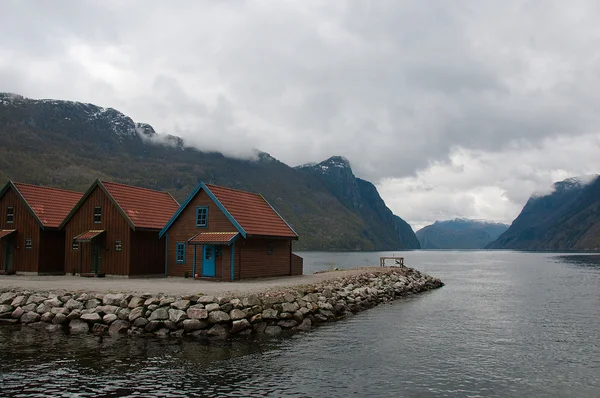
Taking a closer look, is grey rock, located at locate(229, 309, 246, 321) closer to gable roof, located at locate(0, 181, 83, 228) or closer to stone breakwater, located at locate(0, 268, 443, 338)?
stone breakwater, located at locate(0, 268, 443, 338)

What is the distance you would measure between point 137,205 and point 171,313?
19.7m

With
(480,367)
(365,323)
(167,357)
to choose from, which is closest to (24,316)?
(167,357)

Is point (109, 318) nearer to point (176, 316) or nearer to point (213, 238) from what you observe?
point (176, 316)

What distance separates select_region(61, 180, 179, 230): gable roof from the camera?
4339 cm

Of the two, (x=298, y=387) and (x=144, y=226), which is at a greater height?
(x=144, y=226)

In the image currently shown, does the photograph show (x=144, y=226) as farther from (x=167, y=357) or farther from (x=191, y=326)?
(x=167, y=357)

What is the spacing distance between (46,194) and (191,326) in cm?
3073

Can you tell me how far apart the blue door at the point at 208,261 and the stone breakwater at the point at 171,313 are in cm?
907

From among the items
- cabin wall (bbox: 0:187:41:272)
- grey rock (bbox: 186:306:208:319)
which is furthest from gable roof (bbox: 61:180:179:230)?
grey rock (bbox: 186:306:208:319)

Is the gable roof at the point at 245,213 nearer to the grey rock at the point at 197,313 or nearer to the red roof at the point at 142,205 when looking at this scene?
the red roof at the point at 142,205

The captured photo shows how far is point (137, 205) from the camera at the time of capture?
150ft

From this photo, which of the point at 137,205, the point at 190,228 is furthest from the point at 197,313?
the point at 137,205

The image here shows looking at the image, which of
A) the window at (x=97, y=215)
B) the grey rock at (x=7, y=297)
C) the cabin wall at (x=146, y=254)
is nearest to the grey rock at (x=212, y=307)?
the grey rock at (x=7, y=297)

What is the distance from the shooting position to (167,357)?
22891 mm
